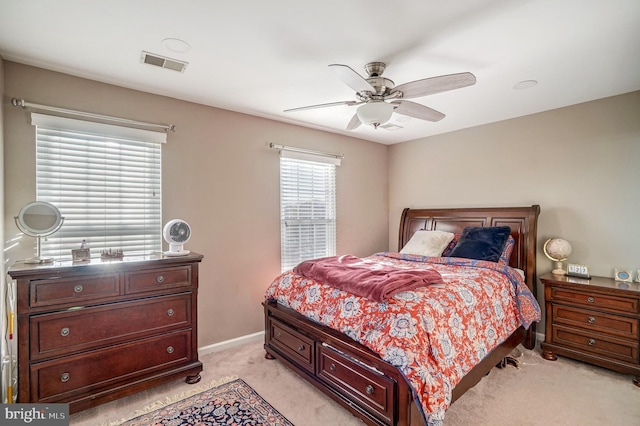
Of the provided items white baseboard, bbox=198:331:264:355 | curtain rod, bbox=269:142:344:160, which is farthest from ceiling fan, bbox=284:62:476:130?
white baseboard, bbox=198:331:264:355

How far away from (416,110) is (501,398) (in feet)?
7.66

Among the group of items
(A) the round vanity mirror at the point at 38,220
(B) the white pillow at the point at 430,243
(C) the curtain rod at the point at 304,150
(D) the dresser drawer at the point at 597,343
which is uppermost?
(C) the curtain rod at the point at 304,150

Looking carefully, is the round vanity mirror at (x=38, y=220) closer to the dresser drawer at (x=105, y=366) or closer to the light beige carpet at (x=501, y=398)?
the dresser drawer at (x=105, y=366)

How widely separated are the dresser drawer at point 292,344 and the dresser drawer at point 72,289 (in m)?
1.35

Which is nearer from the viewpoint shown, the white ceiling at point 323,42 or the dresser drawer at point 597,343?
the white ceiling at point 323,42

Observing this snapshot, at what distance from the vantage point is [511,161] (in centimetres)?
377

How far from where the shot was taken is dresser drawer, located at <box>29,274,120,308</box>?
77.7 inches

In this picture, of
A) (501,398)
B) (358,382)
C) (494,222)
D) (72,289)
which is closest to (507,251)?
(494,222)

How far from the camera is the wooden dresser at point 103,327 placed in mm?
1967

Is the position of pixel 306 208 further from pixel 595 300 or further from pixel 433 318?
pixel 595 300

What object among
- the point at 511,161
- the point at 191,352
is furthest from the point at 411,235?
the point at 191,352

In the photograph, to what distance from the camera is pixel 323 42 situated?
2.07 meters

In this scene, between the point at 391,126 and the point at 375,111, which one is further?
the point at 391,126

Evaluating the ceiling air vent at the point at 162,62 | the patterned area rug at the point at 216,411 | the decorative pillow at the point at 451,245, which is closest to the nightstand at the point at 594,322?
the decorative pillow at the point at 451,245
